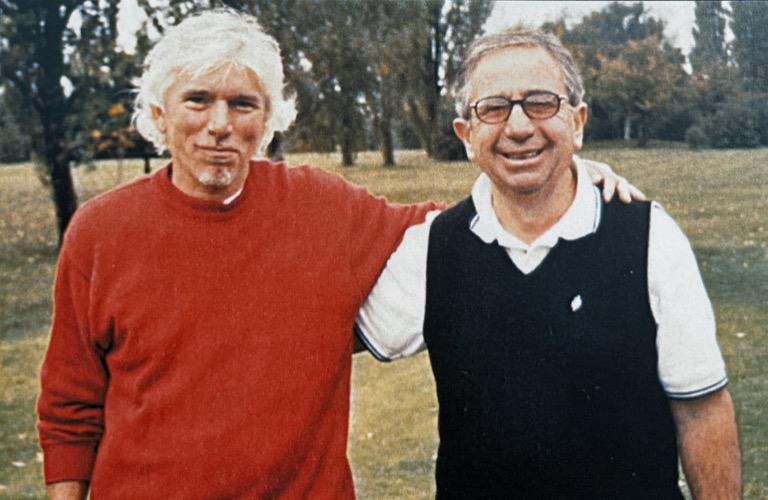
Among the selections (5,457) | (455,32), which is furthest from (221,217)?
(5,457)

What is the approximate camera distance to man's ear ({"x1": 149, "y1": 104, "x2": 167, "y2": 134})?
56.4 inches

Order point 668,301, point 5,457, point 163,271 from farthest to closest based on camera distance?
point 5,457, point 163,271, point 668,301

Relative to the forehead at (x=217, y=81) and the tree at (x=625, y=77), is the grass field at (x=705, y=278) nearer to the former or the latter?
the tree at (x=625, y=77)

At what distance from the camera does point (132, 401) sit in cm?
138

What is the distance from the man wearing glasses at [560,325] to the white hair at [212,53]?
30 cm

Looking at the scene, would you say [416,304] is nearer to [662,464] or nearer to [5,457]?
[662,464]

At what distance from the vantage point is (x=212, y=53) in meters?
1.35

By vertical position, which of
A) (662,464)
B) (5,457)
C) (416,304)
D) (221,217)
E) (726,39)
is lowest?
(5,457)

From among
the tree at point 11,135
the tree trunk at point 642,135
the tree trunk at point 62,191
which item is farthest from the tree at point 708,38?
the tree at point 11,135

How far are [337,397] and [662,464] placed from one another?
0.49 metres

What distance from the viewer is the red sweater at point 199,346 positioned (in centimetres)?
135

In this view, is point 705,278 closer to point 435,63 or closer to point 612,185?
point 435,63

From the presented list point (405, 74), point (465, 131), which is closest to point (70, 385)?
point (465, 131)

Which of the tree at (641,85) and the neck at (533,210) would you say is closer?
the neck at (533,210)
